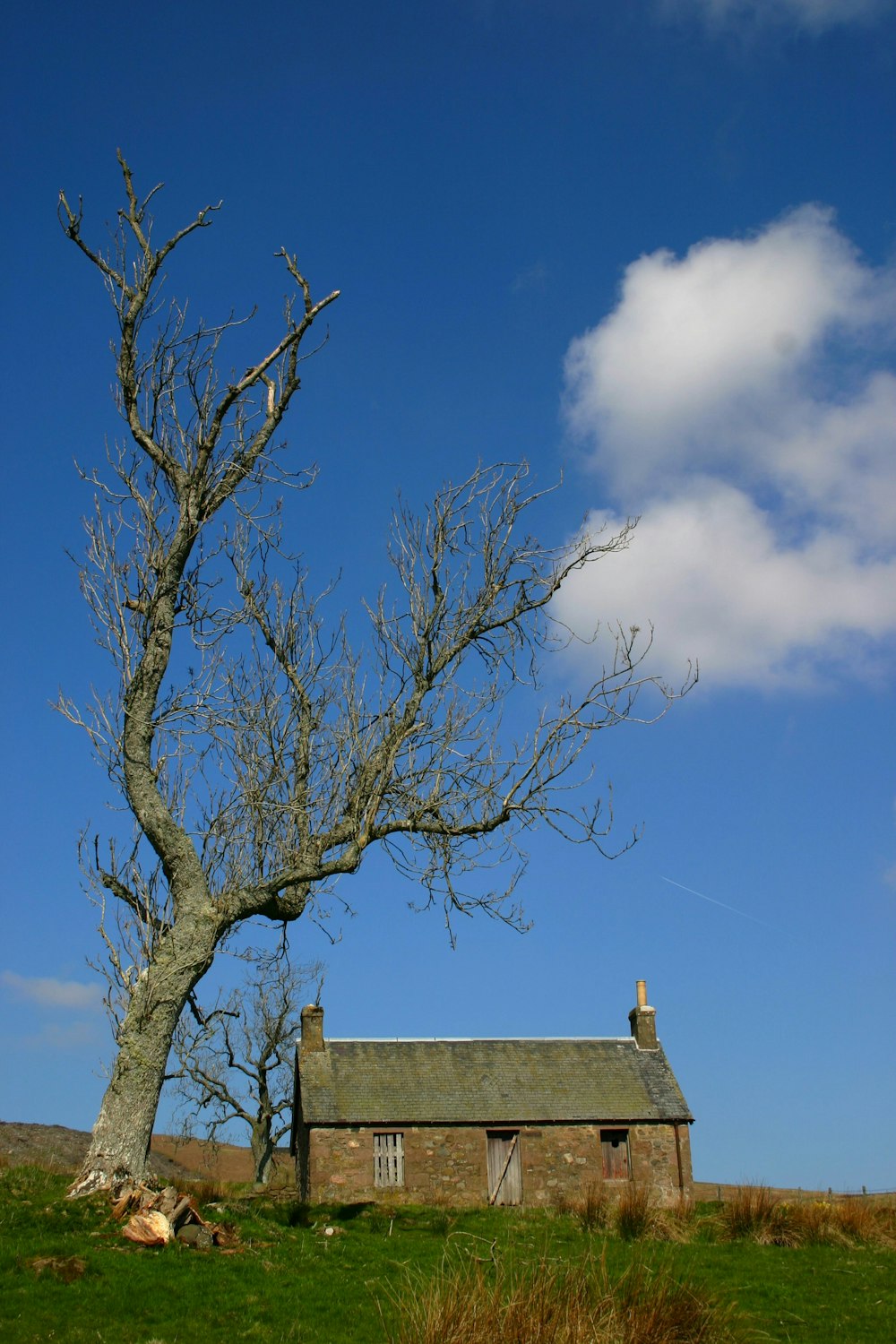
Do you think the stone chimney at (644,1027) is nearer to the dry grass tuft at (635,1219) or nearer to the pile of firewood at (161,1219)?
the dry grass tuft at (635,1219)

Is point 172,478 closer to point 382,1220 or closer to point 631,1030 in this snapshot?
point 382,1220

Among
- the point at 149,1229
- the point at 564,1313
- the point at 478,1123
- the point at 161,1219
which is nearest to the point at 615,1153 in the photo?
the point at 478,1123

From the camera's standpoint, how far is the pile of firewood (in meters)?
12.4

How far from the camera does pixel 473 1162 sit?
32.4 meters

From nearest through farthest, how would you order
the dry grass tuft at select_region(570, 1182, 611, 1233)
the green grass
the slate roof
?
the green grass
the dry grass tuft at select_region(570, 1182, 611, 1233)
the slate roof

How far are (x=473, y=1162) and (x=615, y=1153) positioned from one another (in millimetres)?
4305

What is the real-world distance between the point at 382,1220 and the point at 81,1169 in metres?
6.29

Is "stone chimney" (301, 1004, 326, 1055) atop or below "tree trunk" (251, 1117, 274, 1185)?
atop

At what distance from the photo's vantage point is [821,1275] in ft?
52.0

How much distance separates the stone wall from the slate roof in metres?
0.36

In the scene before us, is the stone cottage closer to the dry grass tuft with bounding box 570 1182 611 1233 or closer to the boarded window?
the boarded window

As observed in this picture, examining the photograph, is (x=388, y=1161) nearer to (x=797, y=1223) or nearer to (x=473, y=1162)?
(x=473, y=1162)

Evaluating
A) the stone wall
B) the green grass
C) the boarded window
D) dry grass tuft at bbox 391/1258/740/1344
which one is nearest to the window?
the stone wall

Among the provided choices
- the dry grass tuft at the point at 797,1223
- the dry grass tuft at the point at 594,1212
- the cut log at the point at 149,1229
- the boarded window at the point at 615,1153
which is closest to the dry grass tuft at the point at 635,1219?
the dry grass tuft at the point at 594,1212
